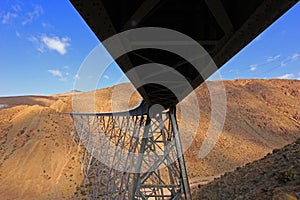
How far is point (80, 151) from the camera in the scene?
31672 millimetres

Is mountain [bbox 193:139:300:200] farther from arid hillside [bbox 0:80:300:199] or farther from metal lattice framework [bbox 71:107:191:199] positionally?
arid hillside [bbox 0:80:300:199]

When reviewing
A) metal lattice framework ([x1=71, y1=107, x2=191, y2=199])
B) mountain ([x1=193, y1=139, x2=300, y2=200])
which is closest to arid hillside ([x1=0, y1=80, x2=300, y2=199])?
metal lattice framework ([x1=71, y1=107, x2=191, y2=199])

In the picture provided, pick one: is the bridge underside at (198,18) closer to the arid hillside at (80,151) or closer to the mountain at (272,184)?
the mountain at (272,184)

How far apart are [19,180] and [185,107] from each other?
3389 cm

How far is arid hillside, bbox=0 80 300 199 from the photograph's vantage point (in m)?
27.1

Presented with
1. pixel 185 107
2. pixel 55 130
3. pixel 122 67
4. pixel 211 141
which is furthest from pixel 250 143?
pixel 122 67

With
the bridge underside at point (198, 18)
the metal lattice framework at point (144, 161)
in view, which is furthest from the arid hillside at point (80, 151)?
the bridge underside at point (198, 18)

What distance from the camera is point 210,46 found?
348cm

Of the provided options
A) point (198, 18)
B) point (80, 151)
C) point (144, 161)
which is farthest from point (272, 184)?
point (80, 151)

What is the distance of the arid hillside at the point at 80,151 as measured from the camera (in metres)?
27.1

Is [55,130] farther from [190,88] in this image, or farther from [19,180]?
[190,88]

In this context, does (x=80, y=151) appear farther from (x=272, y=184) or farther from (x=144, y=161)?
(x=272, y=184)

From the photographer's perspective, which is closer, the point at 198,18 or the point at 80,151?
the point at 198,18

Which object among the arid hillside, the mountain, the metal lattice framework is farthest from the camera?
the arid hillside
